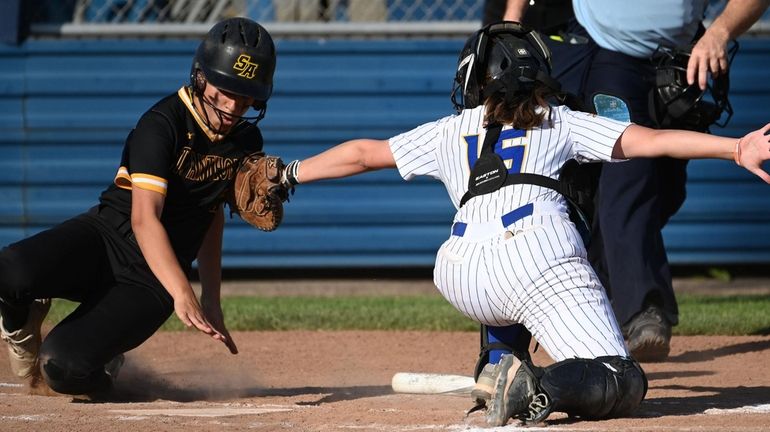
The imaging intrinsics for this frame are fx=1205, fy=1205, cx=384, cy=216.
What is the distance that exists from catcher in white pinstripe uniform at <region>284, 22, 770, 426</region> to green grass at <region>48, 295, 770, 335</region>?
2.92 metres

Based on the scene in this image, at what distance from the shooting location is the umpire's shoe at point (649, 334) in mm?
5449

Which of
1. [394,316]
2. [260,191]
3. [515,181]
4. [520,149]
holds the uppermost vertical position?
[520,149]

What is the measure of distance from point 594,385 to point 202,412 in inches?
55.6

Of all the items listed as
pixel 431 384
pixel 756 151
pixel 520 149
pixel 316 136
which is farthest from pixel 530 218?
pixel 316 136

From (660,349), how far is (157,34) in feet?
16.8

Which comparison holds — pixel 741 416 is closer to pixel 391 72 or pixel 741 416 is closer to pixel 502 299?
pixel 502 299

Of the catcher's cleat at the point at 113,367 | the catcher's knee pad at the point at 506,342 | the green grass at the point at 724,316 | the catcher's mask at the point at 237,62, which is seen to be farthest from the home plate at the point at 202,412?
the green grass at the point at 724,316

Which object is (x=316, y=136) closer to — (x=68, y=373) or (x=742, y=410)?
(x=68, y=373)

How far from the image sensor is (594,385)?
141 inches

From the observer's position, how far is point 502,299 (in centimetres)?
380

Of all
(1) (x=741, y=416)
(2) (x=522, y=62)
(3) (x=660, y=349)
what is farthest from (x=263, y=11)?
(1) (x=741, y=416)

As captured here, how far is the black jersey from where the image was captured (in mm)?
4480

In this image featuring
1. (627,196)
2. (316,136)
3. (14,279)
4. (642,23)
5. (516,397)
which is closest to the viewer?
(516,397)

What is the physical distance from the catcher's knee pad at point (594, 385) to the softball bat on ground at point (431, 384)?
1.00 metres
